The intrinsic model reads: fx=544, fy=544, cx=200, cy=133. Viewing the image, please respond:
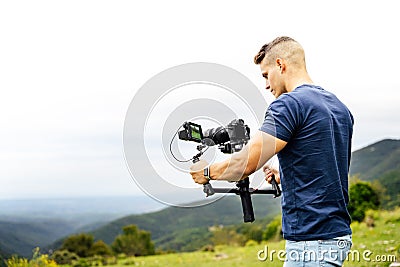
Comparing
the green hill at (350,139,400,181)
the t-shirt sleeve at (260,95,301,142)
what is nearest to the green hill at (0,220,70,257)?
the green hill at (350,139,400,181)

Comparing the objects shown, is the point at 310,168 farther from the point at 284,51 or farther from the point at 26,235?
the point at 26,235

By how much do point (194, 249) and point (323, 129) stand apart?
32.4 ft

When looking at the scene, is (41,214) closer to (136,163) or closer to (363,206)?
(363,206)

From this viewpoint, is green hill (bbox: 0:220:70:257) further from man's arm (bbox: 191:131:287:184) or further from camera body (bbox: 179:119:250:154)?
man's arm (bbox: 191:131:287:184)

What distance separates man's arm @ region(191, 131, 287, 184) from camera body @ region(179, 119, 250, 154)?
8.5 inches

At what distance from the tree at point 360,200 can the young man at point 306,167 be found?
7.31m

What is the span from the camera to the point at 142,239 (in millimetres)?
10914

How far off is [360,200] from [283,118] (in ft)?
25.2

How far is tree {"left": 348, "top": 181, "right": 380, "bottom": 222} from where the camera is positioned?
29.2 feet

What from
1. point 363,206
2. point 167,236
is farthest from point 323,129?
point 167,236

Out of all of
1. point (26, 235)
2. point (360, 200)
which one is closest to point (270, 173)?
point (360, 200)

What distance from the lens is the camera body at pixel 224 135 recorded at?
7.13 feet

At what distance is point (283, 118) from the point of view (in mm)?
1796

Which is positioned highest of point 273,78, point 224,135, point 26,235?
point 273,78
